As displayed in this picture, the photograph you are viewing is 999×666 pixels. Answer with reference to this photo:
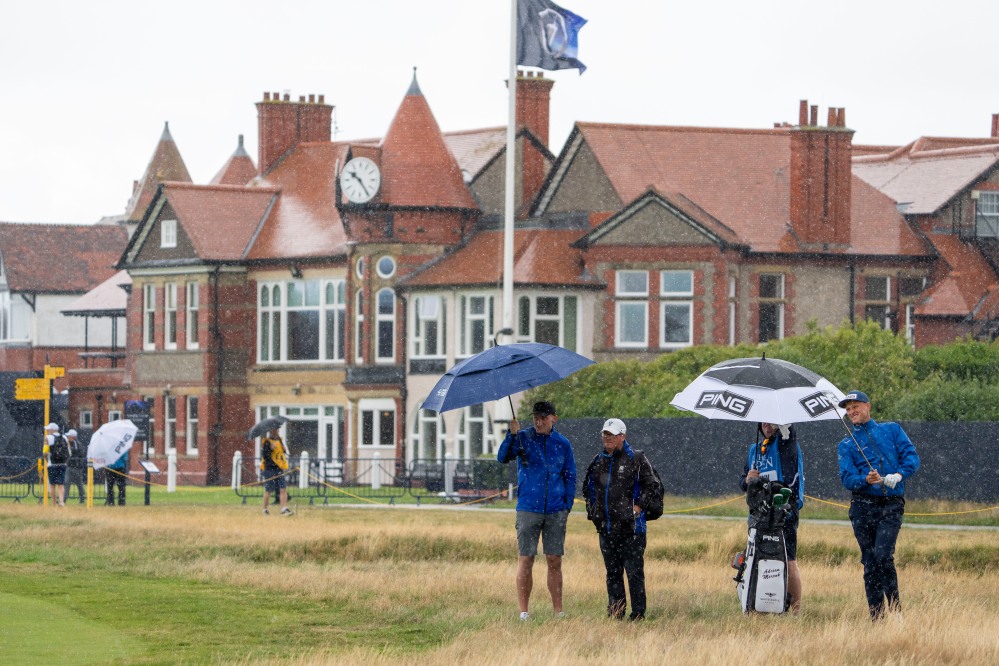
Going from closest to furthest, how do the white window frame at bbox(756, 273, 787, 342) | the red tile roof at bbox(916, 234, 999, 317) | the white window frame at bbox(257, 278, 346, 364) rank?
the red tile roof at bbox(916, 234, 999, 317), the white window frame at bbox(756, 273, 787, 342), the white window frame at bbox(257, 278, 346, 364)

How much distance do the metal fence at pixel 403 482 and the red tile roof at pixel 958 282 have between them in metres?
13.4

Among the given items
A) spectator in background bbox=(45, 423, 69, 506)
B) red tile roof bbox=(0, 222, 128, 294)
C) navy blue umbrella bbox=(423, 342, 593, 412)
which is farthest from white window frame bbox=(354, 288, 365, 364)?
navy blue umbrella bbox=(423, 342, 593, 412)

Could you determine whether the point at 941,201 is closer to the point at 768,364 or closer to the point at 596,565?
the point at 596,565

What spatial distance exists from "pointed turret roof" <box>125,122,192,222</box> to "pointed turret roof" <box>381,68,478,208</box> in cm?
1576

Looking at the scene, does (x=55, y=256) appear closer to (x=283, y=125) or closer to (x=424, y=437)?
(x=283, y=125)

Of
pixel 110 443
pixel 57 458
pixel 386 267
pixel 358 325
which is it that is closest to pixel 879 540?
pixel 110 443

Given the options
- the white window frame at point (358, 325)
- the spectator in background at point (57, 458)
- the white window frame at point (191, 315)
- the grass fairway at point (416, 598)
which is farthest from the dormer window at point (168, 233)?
the grass fairway at point (416, 598)

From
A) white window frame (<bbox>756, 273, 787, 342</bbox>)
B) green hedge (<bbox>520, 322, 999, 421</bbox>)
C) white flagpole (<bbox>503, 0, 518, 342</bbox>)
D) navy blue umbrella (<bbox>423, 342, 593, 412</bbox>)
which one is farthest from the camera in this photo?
white window frame (<bbox>756, 273, 787, 342</bbox>)

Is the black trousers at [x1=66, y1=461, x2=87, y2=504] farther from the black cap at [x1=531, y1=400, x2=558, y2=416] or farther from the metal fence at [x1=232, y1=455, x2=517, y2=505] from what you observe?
the black cap at [x1=531, y1=400, x2=558, y2=416]

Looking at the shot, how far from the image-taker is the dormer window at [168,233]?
184 feet

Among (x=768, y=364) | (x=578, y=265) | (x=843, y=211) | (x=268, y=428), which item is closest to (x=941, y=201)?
(x=843, y=211)

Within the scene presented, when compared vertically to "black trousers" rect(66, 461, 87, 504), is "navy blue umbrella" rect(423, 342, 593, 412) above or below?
above

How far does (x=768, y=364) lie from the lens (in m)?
16.5

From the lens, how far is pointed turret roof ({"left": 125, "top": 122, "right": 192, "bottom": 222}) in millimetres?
65812
